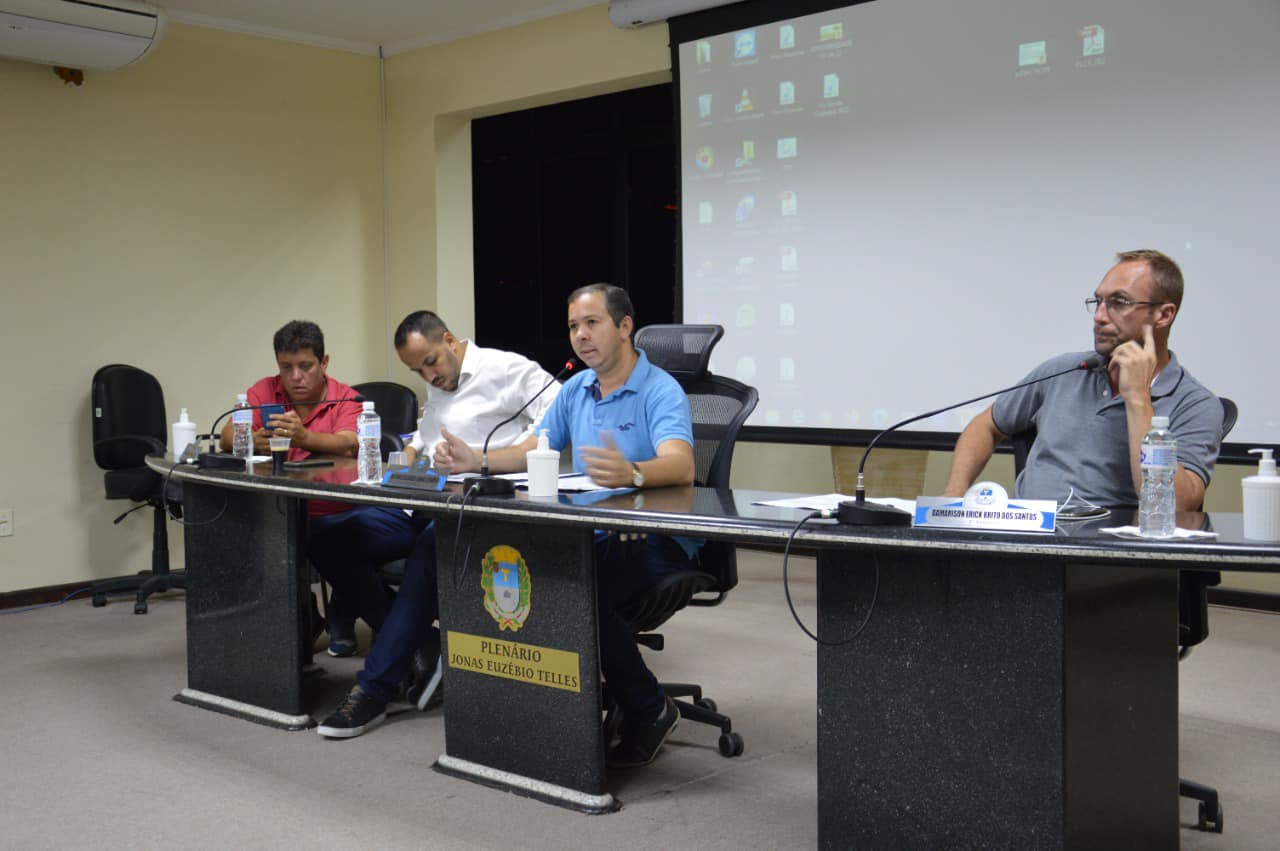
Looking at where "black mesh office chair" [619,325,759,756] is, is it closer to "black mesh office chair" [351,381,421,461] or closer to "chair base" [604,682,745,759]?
"chair base" [604,682,745,759]

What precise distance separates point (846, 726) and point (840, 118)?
10.3ft

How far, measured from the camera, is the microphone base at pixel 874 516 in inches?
78.0

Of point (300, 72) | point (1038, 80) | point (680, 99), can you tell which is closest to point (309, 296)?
point (300, 72)

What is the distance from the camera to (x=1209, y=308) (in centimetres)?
385

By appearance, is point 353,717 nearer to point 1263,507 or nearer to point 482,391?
point 482,391

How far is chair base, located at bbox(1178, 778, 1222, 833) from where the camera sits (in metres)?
2.39

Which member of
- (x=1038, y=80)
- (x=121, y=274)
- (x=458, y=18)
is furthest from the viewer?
(x=458, y=18)

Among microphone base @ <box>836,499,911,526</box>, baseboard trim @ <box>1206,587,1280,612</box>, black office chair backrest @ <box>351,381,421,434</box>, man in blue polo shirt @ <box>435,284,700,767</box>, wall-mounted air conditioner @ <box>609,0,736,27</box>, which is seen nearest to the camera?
microphone base @ <box>836,499,911,526</box>

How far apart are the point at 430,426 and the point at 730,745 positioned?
140cm

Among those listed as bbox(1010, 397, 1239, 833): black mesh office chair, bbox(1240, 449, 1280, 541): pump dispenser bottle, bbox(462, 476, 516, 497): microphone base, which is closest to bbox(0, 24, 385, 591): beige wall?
bbox(462, 476, 516, 497): microphone base

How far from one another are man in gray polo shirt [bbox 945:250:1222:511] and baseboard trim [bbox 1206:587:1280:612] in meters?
2.14

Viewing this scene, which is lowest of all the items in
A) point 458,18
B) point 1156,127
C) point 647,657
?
point 647,657

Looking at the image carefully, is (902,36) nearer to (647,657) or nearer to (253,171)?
(647,657)

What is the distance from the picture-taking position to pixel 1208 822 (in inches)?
95.1
